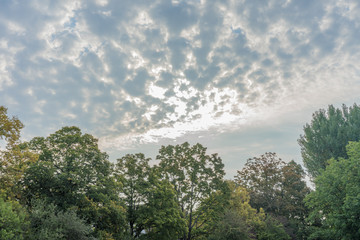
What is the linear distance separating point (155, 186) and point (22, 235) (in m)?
16.1

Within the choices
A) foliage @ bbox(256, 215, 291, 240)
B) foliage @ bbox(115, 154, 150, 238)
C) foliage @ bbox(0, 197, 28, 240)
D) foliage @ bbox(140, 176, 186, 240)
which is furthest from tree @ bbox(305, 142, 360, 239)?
foliage @ bbox(0, 197, 28, 240)

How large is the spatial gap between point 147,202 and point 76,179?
30.9 feet

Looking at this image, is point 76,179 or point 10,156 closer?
point 10,156

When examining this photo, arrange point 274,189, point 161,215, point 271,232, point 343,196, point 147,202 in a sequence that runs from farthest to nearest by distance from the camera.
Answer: point 274,189, point 271,232, point 147,202, point 161,215, point 343,196

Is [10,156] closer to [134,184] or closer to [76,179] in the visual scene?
[76,179]

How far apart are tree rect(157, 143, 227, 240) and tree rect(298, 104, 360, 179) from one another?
13.3 metres

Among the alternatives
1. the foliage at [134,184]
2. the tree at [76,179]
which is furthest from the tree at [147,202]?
the tree at [76,179]

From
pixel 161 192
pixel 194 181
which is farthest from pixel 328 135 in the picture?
pixel 161 192

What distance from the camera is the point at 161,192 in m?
26.2

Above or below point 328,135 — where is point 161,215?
below

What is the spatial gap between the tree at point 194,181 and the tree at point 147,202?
7.65 ft

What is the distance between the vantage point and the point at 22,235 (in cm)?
1252

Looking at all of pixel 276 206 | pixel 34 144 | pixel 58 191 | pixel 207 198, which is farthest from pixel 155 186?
pixel 276 206

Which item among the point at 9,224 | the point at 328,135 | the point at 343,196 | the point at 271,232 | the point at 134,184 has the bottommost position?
the point at 271,232
